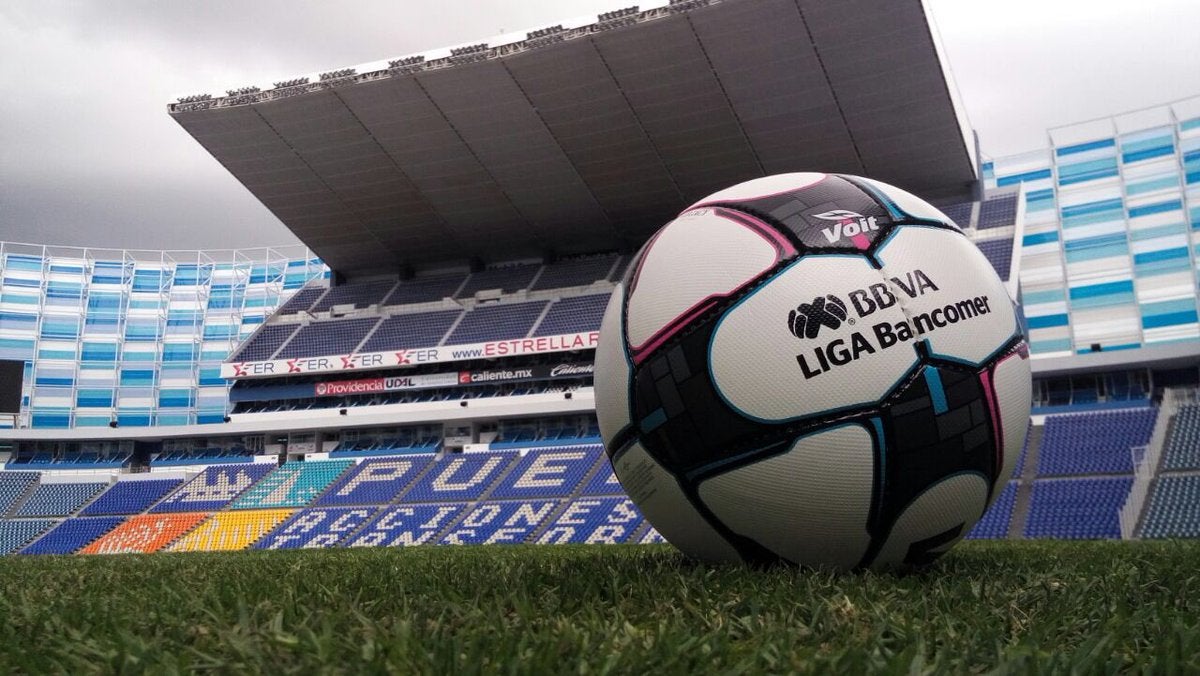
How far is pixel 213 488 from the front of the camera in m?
29.2

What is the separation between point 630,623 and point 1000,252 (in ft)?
94.3

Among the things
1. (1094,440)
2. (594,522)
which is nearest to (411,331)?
(594,522)

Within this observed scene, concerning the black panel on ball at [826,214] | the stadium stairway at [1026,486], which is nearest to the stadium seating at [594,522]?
the stadium stairway at [1026,486]

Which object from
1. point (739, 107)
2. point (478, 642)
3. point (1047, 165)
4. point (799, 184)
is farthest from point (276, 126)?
point (1047, 165)

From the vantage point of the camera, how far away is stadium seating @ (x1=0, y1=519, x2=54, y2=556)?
26722 millimetres

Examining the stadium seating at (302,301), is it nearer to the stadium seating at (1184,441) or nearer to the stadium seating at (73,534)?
the stadium seating at (73,534)

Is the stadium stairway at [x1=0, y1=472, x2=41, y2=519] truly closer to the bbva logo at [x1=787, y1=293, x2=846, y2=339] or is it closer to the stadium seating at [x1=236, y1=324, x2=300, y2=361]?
the stadium seating at [x1=236, y1=324, x2=300, y2=361]

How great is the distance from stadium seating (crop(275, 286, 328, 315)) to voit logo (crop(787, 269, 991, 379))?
36708mm

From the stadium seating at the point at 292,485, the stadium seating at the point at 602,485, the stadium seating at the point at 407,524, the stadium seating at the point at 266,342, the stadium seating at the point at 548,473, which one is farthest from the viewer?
the stadium seating at the point at 266,342

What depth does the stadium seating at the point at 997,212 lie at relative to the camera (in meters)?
A: 29.7

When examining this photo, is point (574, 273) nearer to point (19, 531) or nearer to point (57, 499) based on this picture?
point (57, 499)

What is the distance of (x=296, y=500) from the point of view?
27.2 metres

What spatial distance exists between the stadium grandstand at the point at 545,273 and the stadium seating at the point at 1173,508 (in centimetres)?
9

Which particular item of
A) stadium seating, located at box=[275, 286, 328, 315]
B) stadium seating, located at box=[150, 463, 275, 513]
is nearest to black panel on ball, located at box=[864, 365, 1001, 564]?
stadium seating, located at box=[150, 463, 275, 513]
